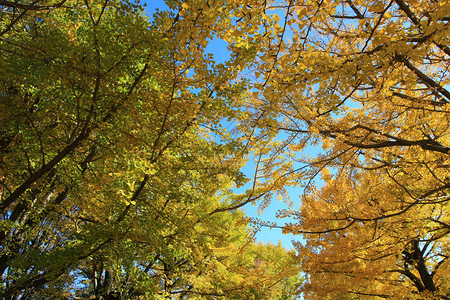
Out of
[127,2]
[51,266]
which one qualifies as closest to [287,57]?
[127,2]

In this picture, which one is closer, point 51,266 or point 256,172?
point 51,266

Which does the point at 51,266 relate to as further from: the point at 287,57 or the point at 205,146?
the point at 287,57

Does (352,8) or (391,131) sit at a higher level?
(352,8)

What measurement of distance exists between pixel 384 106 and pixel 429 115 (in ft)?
2.15

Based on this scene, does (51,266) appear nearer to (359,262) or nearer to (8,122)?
(8,122)

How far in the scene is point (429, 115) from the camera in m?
3.39

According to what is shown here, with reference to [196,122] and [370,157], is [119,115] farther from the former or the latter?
[370,157]

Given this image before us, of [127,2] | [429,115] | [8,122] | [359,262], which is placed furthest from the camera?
[359,262]

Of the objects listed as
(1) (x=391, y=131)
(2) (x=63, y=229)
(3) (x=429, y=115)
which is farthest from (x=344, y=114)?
(2) (x=63, y=229)

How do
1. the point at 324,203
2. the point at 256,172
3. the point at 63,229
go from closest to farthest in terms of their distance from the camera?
the point at 256,172
the point at 324,203
the point at 63,229

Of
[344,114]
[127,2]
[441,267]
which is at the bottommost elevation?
[441,267]

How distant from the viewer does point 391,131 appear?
12.0 feet

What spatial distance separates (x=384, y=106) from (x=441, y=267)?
4.82 m

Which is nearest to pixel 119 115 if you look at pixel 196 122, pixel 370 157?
pixel 196 122
